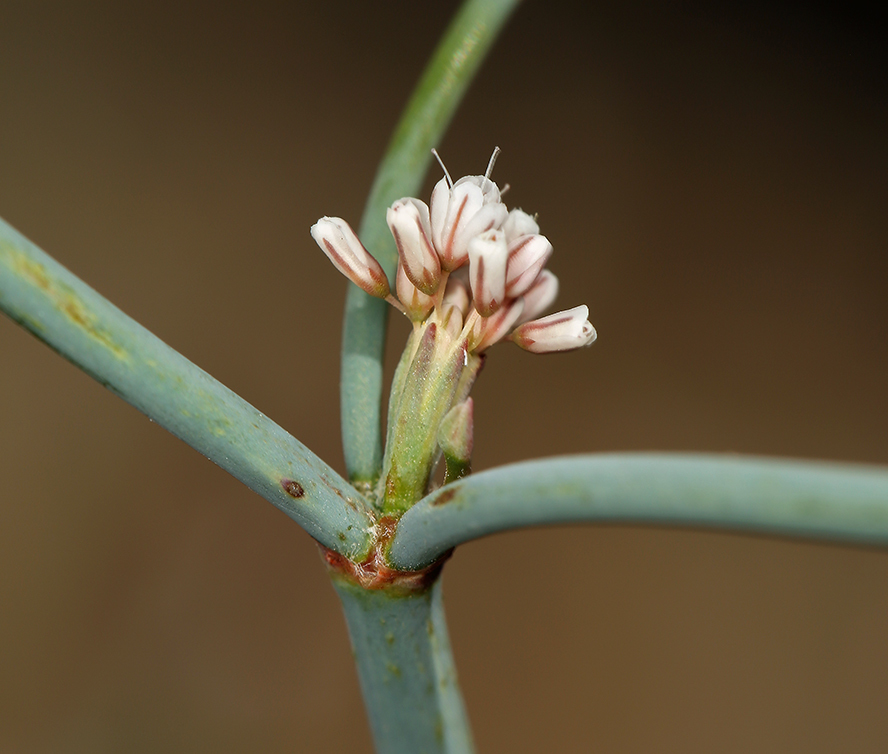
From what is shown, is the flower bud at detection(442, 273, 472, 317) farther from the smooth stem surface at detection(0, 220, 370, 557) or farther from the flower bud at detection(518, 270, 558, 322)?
the smooth stem surface at detection(0, 220, 370, 557)

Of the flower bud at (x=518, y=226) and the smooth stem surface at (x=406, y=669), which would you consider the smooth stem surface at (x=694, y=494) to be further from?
the flower bud at (x=518, y=226)

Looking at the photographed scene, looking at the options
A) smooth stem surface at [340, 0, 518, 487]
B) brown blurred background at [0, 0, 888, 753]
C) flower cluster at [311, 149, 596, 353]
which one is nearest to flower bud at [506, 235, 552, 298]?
flower cluster at [311, 149, 596, 353]

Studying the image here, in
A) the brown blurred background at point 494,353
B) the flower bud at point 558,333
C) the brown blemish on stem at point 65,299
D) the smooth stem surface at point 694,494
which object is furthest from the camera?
the brown blurred background at point 494,353

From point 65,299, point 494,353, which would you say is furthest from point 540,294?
point 494,353

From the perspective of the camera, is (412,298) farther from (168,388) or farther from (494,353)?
(494,353)

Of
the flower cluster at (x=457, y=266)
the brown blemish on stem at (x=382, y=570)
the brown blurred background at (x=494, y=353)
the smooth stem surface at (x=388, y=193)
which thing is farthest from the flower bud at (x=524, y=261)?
the brown blurred background at (x=494, y=353)

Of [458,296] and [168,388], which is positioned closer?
[168,388]

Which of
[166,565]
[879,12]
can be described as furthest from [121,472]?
[879,12]
